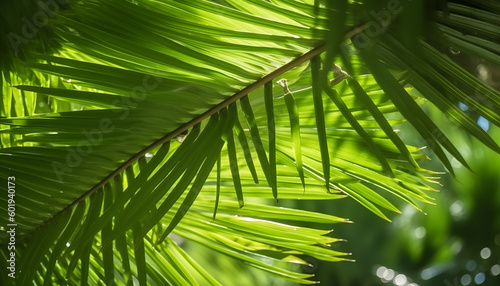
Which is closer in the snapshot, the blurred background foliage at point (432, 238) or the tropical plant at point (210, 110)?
the tropical plant at point (210, 110)

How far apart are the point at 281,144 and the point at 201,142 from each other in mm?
142

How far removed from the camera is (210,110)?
0.65 m

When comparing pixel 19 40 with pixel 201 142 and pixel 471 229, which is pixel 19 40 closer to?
pixel 201 142

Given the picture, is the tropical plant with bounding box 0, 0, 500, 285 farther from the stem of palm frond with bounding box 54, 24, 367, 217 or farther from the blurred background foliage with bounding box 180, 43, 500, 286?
the blurred background foliage with bounding box 180, 43, 500, 286

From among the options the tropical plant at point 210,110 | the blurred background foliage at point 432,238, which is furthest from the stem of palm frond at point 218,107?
the blurred background foliage at point 432,238

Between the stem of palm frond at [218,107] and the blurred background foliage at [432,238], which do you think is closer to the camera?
the stem of palm frond at [218,107]

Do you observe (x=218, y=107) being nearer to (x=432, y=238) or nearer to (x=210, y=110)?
(x=210, y=110)

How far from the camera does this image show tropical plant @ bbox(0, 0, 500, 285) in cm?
51

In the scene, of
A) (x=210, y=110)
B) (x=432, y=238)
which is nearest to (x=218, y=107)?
(x=210, y=110)

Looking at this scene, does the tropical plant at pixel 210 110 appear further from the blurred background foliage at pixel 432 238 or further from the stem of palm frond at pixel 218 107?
the blurred background foliage at pixel 432 238

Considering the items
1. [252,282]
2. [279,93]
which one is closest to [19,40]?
[279,93]

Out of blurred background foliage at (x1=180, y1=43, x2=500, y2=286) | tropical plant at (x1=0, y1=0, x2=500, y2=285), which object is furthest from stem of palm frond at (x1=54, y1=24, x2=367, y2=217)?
blurred background foliage at (x1=180, y1=43, x2=500, y2=286)

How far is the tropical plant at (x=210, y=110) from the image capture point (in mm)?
509

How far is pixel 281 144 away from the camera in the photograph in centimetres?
73
